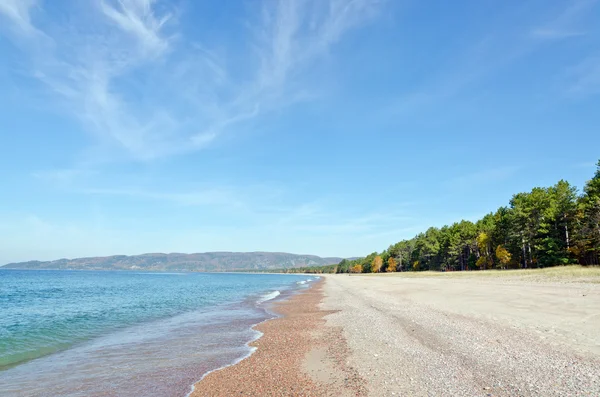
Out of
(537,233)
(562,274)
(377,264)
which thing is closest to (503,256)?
(537,233)

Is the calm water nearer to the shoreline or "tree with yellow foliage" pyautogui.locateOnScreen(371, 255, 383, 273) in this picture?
the shoreline

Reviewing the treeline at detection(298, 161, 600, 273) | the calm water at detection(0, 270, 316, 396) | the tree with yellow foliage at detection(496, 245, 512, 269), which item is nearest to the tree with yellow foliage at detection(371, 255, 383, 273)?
the treeline at detection(298, 161, 600, 273)

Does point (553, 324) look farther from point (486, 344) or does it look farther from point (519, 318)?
point (486, 344)

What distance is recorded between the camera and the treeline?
5168 centimetres

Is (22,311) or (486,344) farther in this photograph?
(22,311)

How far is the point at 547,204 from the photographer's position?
60375 mm

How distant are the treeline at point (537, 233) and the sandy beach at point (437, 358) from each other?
141 feet

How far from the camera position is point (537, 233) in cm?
6078

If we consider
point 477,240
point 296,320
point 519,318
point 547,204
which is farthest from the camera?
point 477,240

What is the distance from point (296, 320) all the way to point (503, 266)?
67.8m

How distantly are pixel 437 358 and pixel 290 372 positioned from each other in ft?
15.5

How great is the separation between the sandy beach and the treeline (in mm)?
43112

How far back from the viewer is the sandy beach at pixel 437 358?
27.0 ft

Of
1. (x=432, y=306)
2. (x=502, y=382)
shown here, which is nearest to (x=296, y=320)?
(x=432, y=306)
